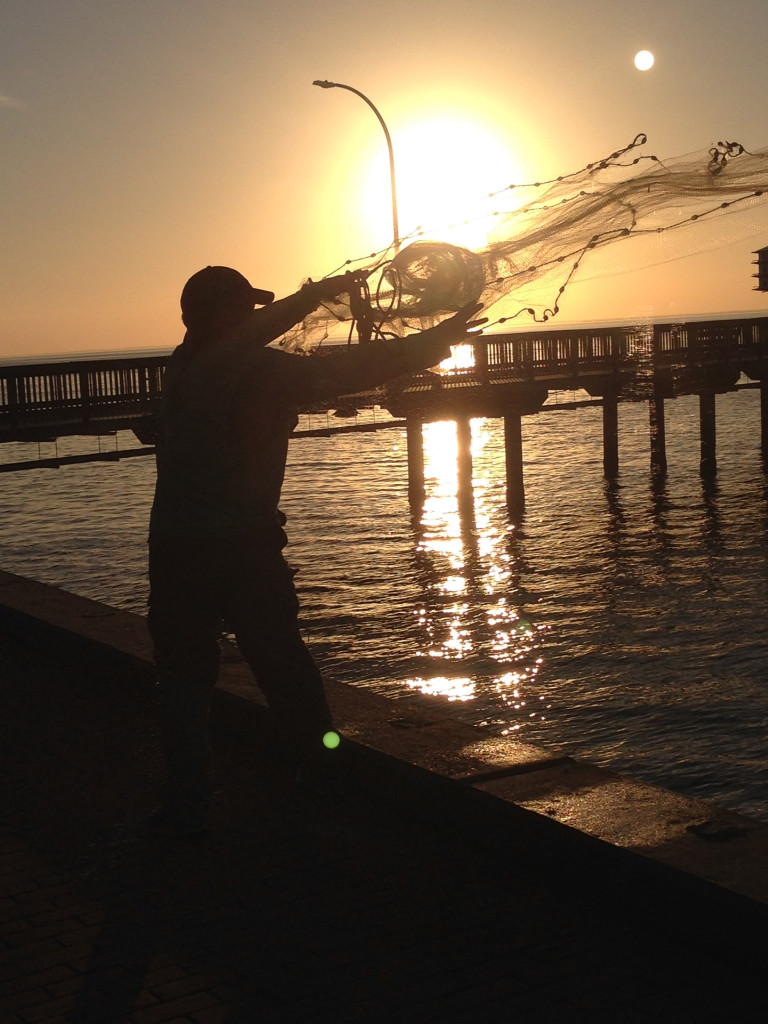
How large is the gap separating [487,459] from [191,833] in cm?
6197

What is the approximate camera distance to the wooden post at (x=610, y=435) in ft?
113

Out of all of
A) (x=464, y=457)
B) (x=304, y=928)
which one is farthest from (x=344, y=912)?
(x=464, y=457)

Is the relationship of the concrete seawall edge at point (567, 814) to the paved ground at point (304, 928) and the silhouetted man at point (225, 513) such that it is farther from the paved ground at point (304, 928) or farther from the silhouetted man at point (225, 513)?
the silhouetted man at point (225, 513)

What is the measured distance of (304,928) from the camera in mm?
4008

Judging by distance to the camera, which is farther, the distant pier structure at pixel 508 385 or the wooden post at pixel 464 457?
the wooden post at pixel 464 457

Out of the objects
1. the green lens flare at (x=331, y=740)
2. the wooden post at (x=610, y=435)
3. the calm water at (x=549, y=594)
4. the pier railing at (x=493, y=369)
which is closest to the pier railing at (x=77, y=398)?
the pier railing at (x=493, y=369)

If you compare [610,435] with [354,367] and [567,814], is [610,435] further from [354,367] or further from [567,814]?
[567,814]

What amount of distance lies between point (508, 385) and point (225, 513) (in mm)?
24246

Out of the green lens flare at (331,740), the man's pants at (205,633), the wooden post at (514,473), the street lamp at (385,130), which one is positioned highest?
the street lamp at (385,130)

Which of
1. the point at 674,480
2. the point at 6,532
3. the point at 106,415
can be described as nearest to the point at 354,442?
the point at 674,480

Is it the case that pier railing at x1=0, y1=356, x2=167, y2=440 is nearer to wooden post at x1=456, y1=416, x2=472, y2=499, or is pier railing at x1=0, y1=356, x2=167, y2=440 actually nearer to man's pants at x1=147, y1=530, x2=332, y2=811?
wooden post at x1=456, y1=416, x2=472, y2=499

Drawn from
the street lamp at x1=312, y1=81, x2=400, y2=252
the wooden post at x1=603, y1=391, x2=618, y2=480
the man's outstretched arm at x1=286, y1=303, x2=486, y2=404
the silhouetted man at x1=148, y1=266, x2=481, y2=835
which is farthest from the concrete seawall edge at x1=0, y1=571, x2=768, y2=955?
the wooden post at x1=603, y1=391, x2=618, y2=480

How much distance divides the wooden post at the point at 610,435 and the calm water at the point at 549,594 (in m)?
0.67

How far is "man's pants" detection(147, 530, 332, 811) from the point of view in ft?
16.1
